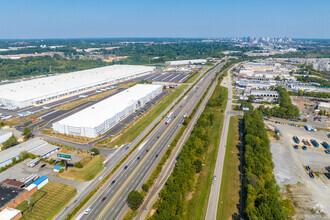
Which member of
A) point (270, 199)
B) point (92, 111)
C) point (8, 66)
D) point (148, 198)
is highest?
point (8, 66)

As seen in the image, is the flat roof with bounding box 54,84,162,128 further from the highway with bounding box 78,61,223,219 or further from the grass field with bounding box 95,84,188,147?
the highway with bounding box 78,61,223,219

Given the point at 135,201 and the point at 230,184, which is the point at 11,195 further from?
the point at 230,184

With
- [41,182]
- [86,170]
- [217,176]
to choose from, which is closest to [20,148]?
[41,182]

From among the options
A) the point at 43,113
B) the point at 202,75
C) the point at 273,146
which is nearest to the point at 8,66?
the point at 43,113

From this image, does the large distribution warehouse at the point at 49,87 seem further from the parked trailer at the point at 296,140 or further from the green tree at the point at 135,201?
the parked trailer at the point at 296,140

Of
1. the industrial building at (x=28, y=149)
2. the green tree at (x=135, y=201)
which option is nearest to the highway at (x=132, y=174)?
the green tree at (x=135, y=201)

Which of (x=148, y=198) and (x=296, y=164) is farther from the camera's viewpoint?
(x=296, y=164)

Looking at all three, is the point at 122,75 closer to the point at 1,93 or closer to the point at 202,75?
the point at 202,75
